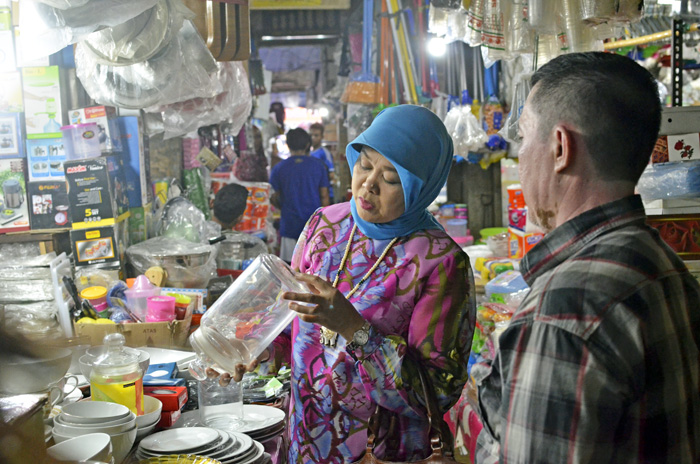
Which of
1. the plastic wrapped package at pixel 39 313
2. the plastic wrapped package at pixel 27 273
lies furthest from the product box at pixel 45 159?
the plastic wrapped package at pixel 39 313

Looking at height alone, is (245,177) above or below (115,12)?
below

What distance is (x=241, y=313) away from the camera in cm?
178

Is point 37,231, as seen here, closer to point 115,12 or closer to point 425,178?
point 115,12

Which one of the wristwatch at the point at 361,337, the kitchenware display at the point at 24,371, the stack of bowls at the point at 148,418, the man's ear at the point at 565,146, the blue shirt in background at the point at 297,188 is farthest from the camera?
the blue shirt in background at the point at 297,188

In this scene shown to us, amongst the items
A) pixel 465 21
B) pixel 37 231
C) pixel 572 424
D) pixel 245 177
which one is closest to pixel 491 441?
pixel 572 424

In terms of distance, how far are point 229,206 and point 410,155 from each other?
3.54 meters

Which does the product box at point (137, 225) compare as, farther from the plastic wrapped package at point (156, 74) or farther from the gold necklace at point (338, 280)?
the gold necklace at point (338, 280)

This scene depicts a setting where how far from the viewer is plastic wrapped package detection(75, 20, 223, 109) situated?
2480mm

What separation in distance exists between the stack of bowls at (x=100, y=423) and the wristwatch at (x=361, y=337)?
2.20 feet

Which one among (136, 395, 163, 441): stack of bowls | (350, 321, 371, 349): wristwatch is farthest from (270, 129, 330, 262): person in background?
(350, 321, 371, 349): wristwatch

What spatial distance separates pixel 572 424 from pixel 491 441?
0.69ft

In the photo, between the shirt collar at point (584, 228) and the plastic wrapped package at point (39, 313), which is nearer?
the shirt collar at point (584, 228)

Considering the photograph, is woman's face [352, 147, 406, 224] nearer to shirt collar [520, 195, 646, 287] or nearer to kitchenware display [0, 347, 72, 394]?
shirt collar [520, 195, 646, 287]

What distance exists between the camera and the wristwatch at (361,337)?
153 cm
